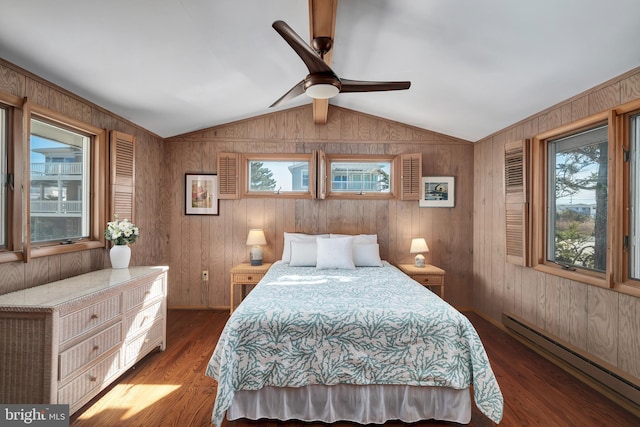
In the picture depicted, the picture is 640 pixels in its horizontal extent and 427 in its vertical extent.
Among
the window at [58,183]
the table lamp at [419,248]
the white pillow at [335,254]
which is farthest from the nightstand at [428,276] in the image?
the window at [58,183]

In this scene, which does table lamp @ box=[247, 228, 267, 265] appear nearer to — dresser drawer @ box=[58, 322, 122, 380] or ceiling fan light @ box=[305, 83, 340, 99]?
dresser drawer @ box=[58, 322, 122, 380]

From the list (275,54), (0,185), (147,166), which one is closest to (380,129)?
(275,54)

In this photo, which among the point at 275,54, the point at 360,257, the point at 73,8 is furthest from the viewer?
the point at 360,257

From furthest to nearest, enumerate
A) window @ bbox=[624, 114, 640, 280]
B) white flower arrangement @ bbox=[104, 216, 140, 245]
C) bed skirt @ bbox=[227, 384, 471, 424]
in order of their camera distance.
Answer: white flower arrangement @ bbox=[104, 216, 140, 245]
window @ bbox=[624, 114, 640, 280]
bed skirt @ bbox=[227, 384, 471, 424]

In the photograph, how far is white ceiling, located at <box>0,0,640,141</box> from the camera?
1.88m

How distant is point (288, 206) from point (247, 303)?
7.26 feet

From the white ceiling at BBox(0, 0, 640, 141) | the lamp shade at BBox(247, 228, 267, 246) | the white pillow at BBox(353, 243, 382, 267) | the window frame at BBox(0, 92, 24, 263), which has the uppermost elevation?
the white ceiling at BBox(0, 0, 640, 141)

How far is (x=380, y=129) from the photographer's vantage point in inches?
172

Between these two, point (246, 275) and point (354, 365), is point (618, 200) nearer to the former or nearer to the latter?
point (354, 365)

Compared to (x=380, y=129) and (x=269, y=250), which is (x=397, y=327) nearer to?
(x=269, y=250)

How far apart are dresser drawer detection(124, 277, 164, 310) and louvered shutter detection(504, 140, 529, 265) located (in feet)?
11.8

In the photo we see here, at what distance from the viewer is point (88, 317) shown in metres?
2.10

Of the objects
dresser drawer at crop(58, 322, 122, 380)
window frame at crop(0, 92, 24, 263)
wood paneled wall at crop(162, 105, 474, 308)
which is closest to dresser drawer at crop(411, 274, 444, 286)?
wood paneled wall at crop(162, 105, 474, 308)

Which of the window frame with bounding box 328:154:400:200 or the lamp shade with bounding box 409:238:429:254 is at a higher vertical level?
the window frame with bounding box 328:154:400:200
